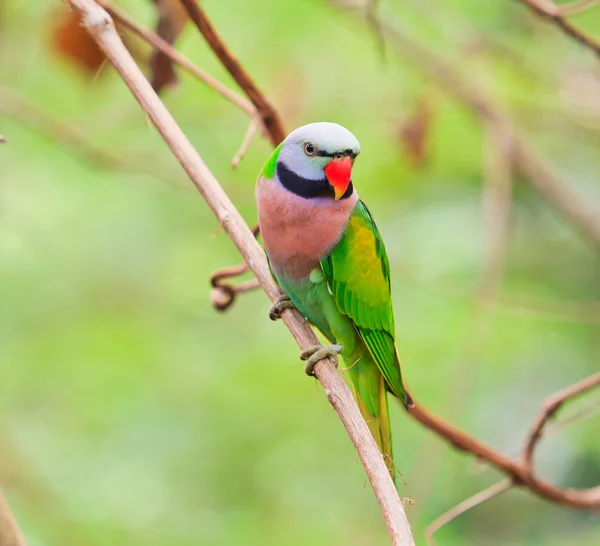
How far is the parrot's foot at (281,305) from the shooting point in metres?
2.19

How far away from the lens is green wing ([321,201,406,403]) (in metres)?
2.33

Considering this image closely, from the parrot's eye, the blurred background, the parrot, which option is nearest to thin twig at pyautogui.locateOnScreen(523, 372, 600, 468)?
the parrot

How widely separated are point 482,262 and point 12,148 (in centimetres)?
253

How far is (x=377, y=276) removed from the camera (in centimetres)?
246

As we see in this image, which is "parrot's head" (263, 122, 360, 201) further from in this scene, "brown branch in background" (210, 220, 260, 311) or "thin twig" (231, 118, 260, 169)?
"brown branch in background" (210, 220, 260, 311)

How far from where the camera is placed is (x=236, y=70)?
204 centimetres

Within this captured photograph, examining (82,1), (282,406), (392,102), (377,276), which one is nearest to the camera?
(82,1)

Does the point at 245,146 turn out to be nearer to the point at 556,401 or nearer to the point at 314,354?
the point at 314,354

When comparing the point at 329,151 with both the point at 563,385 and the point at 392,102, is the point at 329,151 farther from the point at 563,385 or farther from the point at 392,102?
the point at 563,385

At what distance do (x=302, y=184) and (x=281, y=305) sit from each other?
1.04 ft

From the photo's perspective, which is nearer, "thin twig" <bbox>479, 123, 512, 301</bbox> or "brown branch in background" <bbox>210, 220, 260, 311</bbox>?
"brown branch in background" <bbox>210, 220, 260, 311</bbox>

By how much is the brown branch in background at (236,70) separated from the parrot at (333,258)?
3.1 inches

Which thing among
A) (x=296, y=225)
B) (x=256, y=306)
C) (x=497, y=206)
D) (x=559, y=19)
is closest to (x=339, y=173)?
(x=296, y=225)

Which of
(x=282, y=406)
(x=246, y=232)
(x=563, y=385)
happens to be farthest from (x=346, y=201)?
(x=563, y=385)
